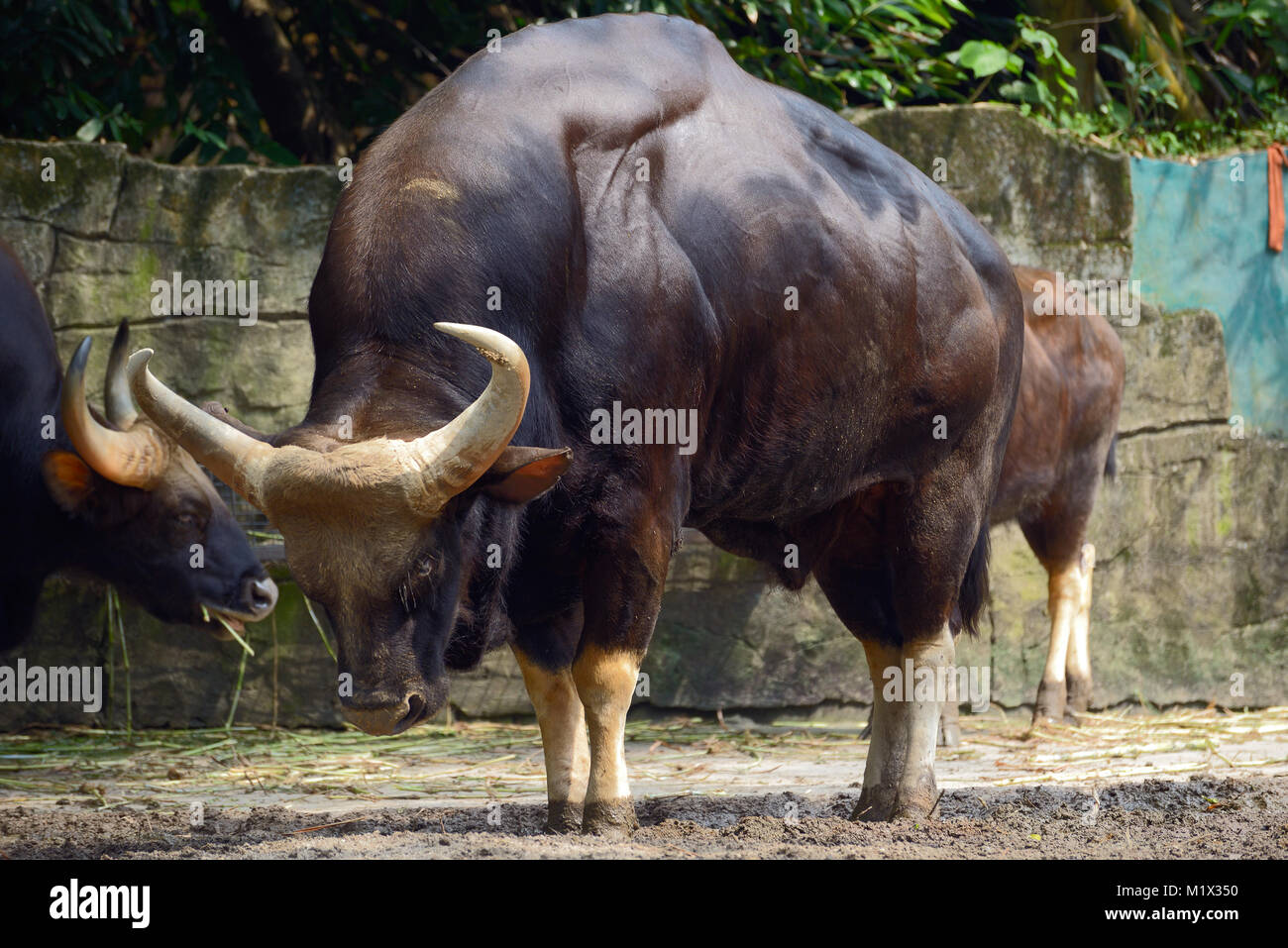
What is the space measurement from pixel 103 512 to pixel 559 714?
94.6 inches

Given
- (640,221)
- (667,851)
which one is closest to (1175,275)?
(640,221)

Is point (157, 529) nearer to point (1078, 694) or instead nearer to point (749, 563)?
point (749, 563)

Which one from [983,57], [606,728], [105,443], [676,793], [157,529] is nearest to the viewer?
[606,728]

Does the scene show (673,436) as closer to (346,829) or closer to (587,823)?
(587,823)

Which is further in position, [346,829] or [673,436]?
[346,829]

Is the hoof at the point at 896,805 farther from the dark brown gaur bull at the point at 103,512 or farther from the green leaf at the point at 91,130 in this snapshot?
the green leaf at the point at 91,130

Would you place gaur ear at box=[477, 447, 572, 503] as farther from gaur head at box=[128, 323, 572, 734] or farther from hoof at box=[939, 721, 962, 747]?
hoof at box=[939, 721, 962, 747]

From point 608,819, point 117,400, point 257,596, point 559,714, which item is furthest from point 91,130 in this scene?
point 608,819

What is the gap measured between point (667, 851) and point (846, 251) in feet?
5.90

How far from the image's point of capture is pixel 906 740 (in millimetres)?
4734

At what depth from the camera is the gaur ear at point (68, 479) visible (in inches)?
229

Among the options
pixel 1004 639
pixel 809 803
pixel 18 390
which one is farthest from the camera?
pixel 1004 639

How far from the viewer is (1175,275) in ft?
27.7

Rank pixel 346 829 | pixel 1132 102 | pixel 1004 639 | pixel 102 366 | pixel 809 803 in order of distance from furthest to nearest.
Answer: pixel 1132 102
pixel 1004 639
pixel 102 366
pixel 809 803
pixel 346 829
